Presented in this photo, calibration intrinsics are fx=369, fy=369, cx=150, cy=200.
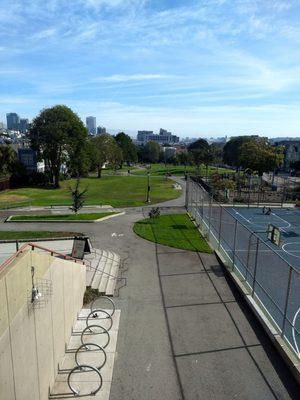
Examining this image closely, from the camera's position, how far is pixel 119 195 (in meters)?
54.5

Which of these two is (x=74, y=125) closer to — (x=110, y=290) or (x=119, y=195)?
(x=119, y=195)

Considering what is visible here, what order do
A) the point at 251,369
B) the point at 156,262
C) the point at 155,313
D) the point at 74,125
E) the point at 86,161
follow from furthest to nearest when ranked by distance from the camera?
1. the point at 86,161
2. the point at 74,125
3. the point at 156,262
4. the point at 155,313
5. the point at 251,369

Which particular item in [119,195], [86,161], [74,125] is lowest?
[119,195]

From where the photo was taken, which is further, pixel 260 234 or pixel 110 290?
pixel 260 234

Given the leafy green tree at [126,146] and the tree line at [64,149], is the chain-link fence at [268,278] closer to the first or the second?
the tree line at [64,149]

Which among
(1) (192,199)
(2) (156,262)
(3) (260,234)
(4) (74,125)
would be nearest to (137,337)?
(2) (156,262)

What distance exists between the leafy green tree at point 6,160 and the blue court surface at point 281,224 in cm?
3923

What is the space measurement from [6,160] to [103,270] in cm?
4889

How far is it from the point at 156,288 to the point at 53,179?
54586 mm

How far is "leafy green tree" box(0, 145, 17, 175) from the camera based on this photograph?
60.5 meters

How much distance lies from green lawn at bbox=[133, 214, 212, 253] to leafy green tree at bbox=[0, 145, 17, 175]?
3750cm

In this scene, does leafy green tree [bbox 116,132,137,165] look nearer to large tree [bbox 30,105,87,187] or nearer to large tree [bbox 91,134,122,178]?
large tree [bbox 91,134,122,178]

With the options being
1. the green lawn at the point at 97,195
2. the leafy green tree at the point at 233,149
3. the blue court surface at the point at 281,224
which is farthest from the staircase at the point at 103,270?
the leafy green tree at the point at 233,149

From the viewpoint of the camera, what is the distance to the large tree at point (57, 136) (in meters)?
61.0
